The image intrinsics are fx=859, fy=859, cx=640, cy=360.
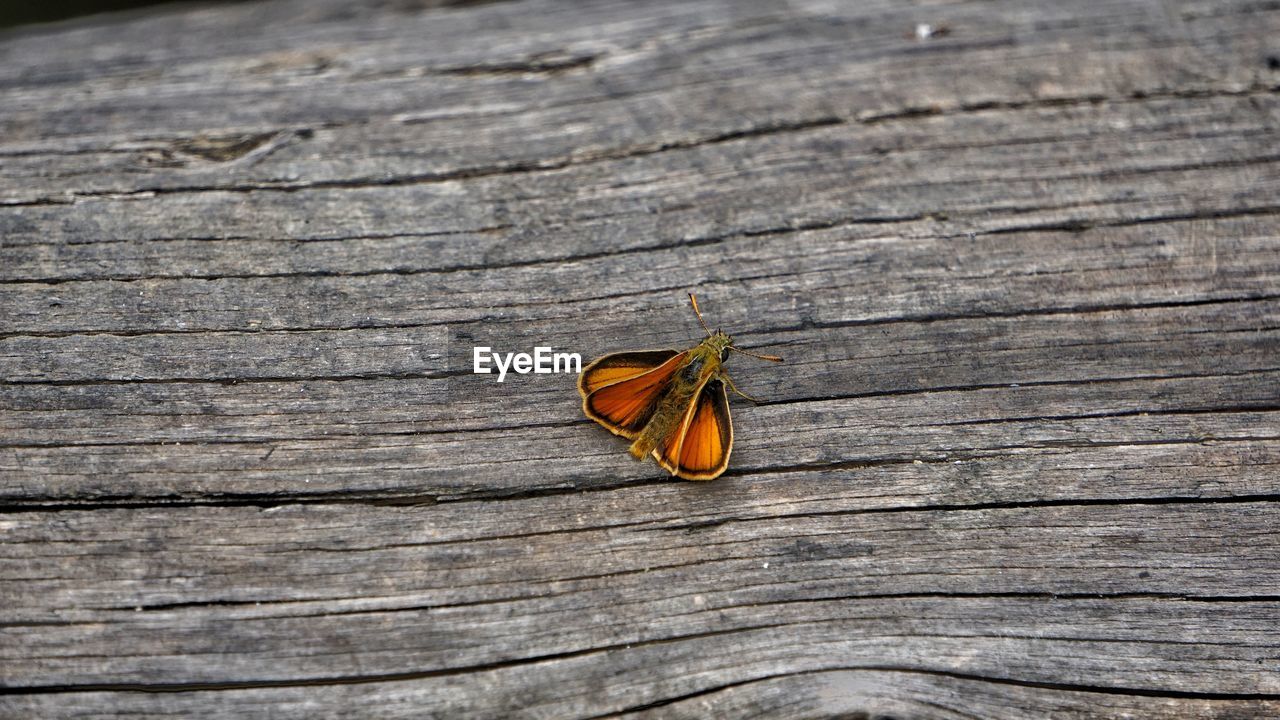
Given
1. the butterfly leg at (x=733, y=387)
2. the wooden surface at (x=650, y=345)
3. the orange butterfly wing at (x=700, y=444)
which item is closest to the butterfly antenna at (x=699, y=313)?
the wooden surface at (x=650, y=345)

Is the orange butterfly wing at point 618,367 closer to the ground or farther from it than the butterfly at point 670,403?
farther from it

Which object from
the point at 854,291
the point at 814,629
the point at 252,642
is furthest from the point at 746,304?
the point at 252,642

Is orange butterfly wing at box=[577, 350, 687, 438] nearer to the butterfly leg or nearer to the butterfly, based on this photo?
the butterfly

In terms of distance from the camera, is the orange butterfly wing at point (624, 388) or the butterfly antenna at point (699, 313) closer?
the orange butterfly wing at point (624, 388)

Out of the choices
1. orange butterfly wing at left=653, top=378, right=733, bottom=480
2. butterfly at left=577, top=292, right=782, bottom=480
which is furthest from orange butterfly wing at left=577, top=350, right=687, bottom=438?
orange butterfly wing at left=653, top=378, right=733, bottom=480

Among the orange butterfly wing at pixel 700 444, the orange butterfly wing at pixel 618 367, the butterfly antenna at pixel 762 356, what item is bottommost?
the orange butterfly wing at pixel 700 444

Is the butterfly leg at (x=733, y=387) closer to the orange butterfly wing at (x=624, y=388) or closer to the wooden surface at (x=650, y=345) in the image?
the wooden surface at (x=650, y=345)

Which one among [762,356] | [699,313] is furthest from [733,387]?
[699,313]

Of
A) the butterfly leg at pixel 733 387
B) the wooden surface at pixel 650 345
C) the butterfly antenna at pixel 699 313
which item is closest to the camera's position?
the wooden surface at pixel 650 345

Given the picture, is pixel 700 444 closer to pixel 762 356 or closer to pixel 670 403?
pixel 670 403
